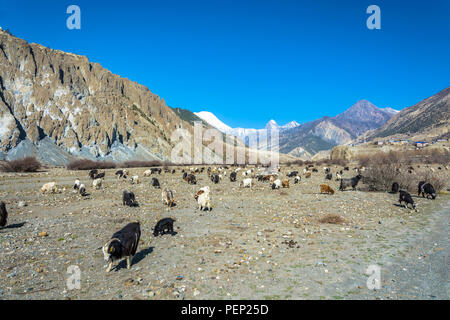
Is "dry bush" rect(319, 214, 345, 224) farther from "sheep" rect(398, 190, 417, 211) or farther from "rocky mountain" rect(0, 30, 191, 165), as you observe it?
"rocky mountain" rect(0, 30, 191, 165)

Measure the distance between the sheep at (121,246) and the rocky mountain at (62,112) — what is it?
6485cm

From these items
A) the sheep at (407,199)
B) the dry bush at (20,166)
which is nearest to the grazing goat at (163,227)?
the sheep at (407,199)

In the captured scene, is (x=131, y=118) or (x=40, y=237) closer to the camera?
(x=40, y=237)

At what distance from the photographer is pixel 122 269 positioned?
7098mm

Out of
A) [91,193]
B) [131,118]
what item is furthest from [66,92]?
[91,193]

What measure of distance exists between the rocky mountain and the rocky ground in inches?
2333

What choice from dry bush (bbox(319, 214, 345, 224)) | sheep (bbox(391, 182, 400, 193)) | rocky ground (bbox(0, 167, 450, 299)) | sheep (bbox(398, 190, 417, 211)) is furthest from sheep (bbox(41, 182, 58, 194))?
sheep (bbox(391, 182, 400, 193))

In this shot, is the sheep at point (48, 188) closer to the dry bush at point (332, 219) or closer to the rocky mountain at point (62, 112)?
the dry bush at point (332, 219)

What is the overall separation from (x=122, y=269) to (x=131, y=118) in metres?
90.0

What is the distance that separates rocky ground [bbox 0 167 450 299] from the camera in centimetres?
581

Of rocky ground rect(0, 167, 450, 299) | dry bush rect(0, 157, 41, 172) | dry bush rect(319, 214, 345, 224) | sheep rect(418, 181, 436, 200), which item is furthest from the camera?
dry bush rect(0, 157, 41, 172)

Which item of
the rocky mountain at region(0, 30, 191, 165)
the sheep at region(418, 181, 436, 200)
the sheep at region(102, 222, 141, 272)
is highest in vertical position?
the rocky mountain at region(0, 30, 191, 165)

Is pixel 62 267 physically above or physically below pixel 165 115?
below
